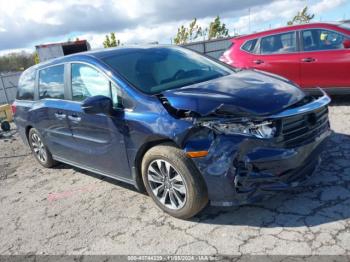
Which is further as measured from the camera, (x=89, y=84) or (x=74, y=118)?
(x=74, y=118)

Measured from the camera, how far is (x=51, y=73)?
5.23 meters

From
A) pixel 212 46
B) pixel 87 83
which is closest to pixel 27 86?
pixel 87 83

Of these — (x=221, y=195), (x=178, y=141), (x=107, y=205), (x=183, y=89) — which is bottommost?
(x=107, y=205)

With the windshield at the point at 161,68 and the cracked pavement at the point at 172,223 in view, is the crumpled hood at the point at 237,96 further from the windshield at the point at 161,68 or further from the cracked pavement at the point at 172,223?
the cracked pavement at the point at 172,223

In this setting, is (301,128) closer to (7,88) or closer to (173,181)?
(173,181)

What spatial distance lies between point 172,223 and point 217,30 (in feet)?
118

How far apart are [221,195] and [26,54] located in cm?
5310

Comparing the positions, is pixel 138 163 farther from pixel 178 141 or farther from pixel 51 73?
pixel 51 73

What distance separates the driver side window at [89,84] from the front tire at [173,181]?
2.62ft

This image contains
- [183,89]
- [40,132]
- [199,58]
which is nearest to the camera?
[183,89]

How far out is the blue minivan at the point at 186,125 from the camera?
10.4ft

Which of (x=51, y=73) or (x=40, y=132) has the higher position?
(x=51, y=73)

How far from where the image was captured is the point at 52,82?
17.0 ft

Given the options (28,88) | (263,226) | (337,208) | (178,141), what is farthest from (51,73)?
(337,208)
